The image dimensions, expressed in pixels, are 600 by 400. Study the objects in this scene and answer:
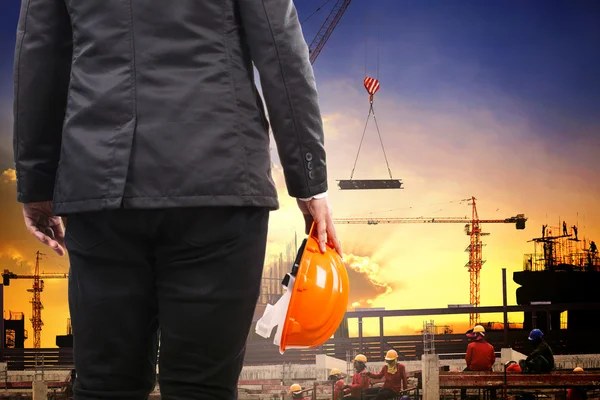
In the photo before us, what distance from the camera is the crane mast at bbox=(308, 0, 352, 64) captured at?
21.7 meters

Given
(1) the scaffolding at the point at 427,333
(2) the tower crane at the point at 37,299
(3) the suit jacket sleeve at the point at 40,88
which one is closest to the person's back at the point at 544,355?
(1) the scaffolding at the point at 427,333

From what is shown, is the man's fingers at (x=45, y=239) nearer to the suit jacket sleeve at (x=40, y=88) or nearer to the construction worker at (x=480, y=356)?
the suit jacket sleeve at (x=40, y=88)

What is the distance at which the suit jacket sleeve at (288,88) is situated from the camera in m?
1.13

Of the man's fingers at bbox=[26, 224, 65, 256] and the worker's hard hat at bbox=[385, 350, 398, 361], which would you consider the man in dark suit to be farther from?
the worker's hard hat at bbox=[385, 350, 398, 361]

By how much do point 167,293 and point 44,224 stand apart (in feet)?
1.12

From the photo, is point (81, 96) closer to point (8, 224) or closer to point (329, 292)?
point (329, 292)

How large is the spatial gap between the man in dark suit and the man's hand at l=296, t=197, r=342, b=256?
0.05m

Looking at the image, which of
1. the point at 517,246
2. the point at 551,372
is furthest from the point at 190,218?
the point at 517,246

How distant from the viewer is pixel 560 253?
17.9 metres

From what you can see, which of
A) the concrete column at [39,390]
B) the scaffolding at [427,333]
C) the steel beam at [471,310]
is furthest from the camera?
the steel beam at [471,310]

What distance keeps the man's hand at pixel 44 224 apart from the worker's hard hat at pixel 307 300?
0.38m

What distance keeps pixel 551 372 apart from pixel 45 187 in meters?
7.63

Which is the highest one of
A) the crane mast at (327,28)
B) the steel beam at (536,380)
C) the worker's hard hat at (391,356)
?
the crane mast at (327,28)

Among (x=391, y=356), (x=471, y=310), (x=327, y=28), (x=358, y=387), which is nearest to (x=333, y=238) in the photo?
(x=358, y=387)
